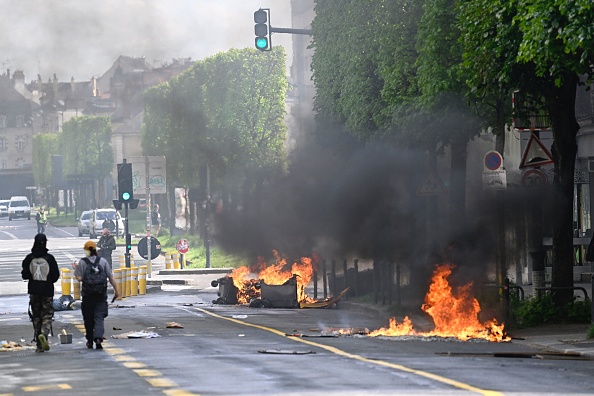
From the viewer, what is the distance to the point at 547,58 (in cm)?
2089

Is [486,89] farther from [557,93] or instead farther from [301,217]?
[301,217]

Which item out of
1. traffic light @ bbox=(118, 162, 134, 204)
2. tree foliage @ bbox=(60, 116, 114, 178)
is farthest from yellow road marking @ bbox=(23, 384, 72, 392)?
tree foliage @ bbox=(60, 116, 114, 178)

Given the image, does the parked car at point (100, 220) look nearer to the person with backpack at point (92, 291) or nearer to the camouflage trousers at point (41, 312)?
the camouflage trousers at point (41, 312)

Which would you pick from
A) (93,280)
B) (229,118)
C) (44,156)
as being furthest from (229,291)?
(44,156)

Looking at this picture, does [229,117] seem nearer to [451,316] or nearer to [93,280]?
[451,316]

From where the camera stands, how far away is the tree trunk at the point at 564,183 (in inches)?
969

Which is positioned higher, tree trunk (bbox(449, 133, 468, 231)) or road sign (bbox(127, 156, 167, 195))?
road sign (bbox(127, 156, 167, 195))

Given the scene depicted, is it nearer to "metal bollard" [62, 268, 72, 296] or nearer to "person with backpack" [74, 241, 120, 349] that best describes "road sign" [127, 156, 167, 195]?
"metal bollard" [62, 268, 72, 296]

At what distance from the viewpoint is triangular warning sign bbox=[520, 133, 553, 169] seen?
24.6 metres

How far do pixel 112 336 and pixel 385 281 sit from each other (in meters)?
8.76

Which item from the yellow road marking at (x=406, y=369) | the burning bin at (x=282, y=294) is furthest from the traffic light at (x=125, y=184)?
the yellow road marking at (x=406, y=369)

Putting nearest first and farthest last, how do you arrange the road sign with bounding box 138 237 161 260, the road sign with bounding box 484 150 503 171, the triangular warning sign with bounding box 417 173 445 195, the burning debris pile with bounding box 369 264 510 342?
the burning debris pile with bounding box 369 264 510 342 → the road sign with bounding box 484 150 503 171 → the triangular warning sign with bounding box 417 173 445 195 → the road sign with bounding box 138 237 161 260

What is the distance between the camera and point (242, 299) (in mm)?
36594

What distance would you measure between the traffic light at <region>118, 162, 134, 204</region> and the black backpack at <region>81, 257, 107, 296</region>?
84.7 feet
